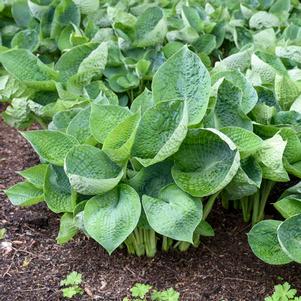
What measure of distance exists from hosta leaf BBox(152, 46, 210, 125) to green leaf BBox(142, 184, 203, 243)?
246mm

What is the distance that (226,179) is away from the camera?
1.72 m

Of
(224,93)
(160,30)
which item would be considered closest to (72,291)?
(224,93)

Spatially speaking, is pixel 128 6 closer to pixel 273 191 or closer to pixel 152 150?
pixel 273 191

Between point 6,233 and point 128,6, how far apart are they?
1.37 meters

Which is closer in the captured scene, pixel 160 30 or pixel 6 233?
pixel 6 233

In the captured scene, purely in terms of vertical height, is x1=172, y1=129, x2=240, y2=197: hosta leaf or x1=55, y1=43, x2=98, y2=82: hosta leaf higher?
x1=172, y1=129, x2=240, y2=197: hosta leaf

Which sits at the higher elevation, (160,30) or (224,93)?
(224,93)

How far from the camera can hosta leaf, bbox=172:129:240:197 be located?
1.79 meters

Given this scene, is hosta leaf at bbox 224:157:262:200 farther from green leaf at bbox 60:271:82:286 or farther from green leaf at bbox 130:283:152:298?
green leaf at bbox 60:271:82:286

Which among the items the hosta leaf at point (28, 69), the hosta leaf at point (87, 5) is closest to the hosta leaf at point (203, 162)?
the hosta leaf at point (28, 69)

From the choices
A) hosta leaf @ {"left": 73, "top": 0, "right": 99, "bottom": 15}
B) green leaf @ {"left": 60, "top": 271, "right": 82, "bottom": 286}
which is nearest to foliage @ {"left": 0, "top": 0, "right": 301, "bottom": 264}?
green leaf @ {"left": 60, "top": 271, "right": 82, "bottom": 286}

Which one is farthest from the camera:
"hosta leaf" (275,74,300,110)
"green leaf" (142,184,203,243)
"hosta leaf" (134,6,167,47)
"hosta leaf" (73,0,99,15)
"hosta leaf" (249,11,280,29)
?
"hosta leaf" (249,11,280,29)

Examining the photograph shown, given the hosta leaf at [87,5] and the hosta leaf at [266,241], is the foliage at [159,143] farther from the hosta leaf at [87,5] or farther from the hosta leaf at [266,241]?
the hosta leaf at [87,5]

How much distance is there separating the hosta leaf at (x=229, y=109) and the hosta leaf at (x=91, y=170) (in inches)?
13.8
